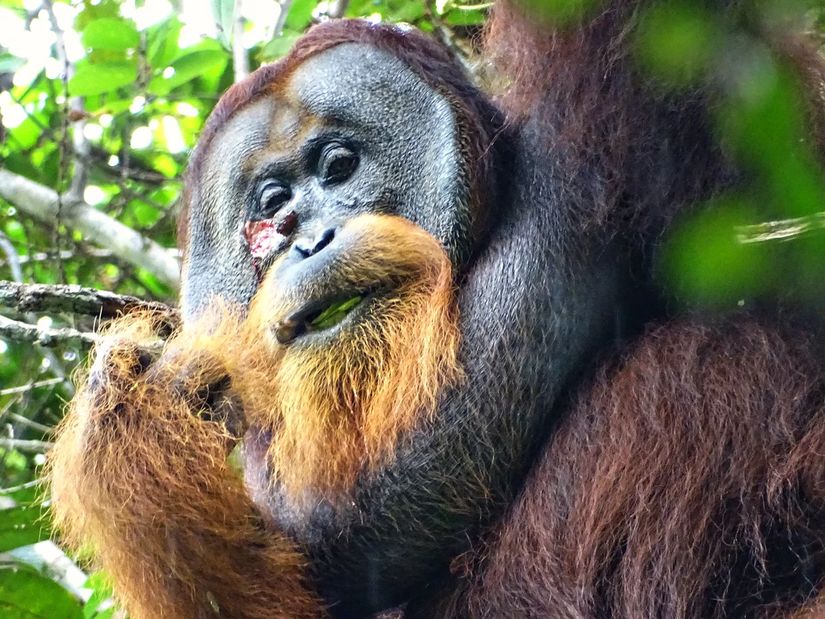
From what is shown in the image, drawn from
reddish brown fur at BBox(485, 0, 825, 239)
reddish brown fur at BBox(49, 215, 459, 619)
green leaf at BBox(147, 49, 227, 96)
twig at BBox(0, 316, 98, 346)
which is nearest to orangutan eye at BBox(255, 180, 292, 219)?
reddish brown fur at BBox(49, 215, 459, 619)

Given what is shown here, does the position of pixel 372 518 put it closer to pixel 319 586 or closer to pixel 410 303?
pixel 319 586

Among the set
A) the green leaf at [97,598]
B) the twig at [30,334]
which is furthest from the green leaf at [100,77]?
the green leaf at [97,598]

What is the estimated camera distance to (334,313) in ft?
7.81

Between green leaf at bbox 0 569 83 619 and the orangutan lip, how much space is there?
1.33 meters

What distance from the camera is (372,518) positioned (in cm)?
232

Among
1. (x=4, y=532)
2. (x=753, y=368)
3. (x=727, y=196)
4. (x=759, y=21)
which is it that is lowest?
(x=4, y=532)

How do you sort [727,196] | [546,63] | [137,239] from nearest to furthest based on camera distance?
[727,196] → [546,63] → [137,239]

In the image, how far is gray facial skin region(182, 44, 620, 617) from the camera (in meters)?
2.25

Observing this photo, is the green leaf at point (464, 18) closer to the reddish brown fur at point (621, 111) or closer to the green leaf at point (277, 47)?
the green leaf at point (277, 47)

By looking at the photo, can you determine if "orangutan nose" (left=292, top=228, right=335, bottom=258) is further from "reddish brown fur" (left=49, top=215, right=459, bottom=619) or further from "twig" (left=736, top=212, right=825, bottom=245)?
"twig" (left=736, top=212, right=825, bottom=245)

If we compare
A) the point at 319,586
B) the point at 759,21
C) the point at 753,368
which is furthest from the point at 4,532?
the point at 759,21

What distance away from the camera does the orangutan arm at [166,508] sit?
240cm

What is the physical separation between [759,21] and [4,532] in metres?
2.50

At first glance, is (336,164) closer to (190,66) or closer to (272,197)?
(272,197)
